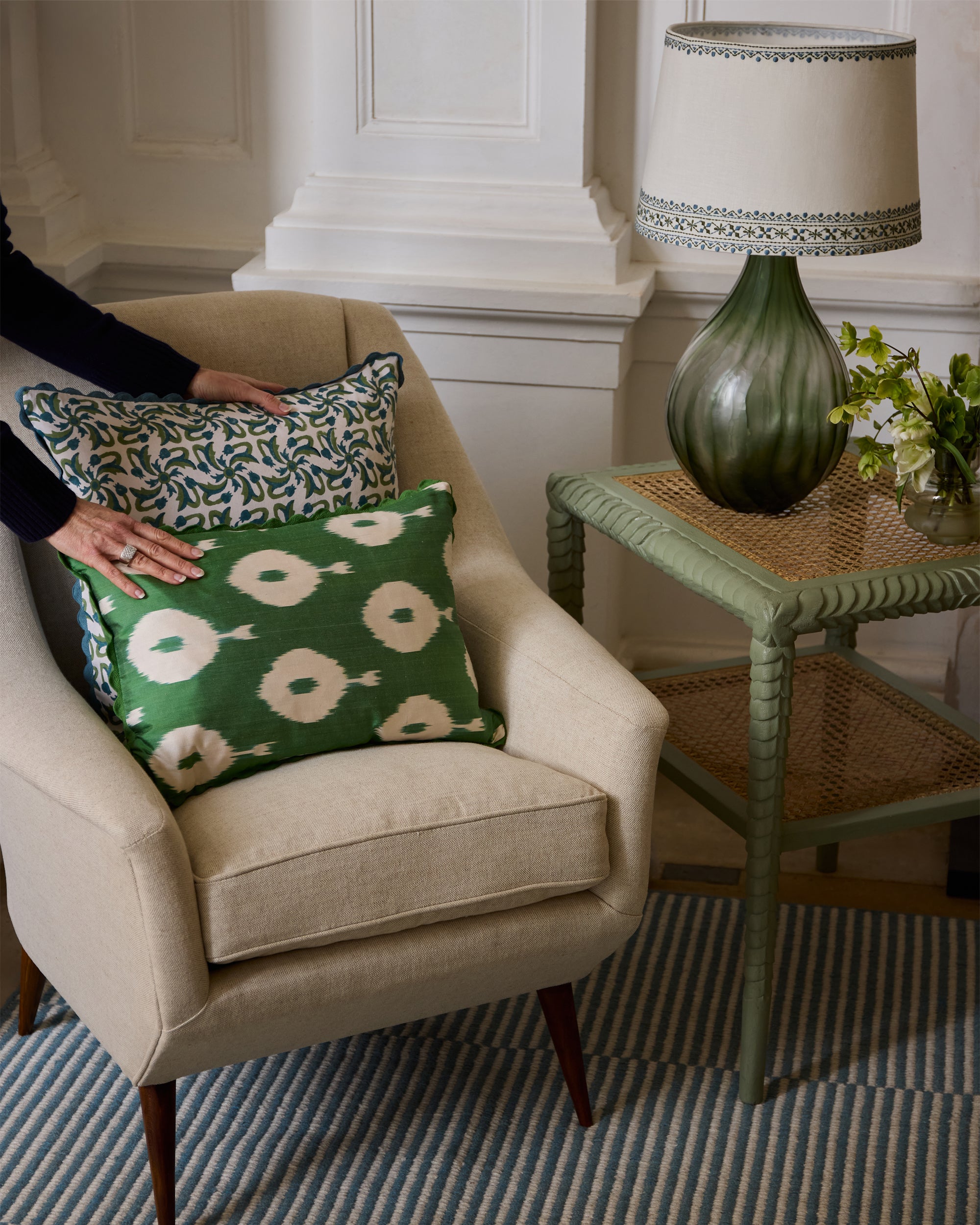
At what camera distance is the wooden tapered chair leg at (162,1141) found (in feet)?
4.80

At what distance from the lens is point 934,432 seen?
1688 millimetres

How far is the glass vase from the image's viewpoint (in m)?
1.73

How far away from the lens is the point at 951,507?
5.70 feet

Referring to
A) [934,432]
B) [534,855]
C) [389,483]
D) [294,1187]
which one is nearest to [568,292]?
[389,483]

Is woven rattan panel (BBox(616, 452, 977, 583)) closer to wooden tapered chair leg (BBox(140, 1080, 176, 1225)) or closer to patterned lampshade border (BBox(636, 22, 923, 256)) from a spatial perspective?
patterned lampshade border (BBox(636, 22, 923, 256))

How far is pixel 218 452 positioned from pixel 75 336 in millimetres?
284

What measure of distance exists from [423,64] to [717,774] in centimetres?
124

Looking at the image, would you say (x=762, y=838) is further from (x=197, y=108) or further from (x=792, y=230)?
(x=197, y=108)

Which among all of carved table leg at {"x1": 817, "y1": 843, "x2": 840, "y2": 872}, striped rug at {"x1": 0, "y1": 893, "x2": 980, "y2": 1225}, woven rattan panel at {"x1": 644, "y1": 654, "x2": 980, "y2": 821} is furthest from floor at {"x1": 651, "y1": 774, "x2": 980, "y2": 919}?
woven rattan panel at {"x1": 644, "y1": 654, "x2": 980, "y2": 821}

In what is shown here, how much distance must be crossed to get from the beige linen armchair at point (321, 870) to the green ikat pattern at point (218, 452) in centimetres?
16

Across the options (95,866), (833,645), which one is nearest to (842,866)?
(833,645)

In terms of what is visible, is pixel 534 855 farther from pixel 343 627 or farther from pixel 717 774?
pixel 717 774

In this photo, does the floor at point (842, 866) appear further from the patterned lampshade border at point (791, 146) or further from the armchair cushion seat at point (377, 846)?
the patterned lampshade border at point (791, 146)

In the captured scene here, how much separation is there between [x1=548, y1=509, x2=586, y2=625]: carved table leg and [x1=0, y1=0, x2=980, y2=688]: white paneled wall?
317 mm
